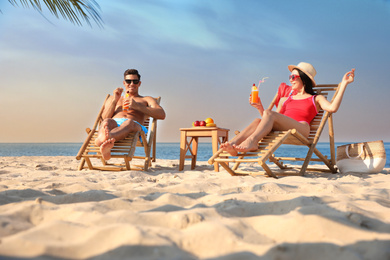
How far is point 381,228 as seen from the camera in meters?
1.62

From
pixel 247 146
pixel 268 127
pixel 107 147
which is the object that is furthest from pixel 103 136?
pixel 268 127

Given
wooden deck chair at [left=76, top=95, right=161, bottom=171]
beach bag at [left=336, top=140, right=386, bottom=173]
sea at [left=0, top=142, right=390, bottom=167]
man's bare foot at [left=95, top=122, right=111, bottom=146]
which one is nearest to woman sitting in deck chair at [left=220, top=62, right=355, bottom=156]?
beach bag at [left=336, top=140, right=386, bottom=173]

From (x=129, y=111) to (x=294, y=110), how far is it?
2.45 meters

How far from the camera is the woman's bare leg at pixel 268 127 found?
3716mm

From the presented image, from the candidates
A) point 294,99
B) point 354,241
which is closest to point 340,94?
point 294,99

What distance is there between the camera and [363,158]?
14.8ft

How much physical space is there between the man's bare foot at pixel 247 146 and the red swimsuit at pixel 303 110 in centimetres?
114

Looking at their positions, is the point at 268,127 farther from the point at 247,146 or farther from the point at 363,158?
the point at 363,158

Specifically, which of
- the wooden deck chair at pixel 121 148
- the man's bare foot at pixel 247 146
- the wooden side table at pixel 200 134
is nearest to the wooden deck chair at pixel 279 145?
the man's bare foot at pixel 247 146

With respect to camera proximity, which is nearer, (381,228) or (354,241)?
(354,241)

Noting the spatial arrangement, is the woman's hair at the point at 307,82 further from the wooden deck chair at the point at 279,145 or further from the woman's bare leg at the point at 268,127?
the woman's bare leg at the point at 268,127

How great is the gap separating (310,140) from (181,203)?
2847mm

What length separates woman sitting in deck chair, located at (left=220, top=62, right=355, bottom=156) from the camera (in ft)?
12.5

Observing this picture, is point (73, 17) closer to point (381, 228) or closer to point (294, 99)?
point (294, 99)
